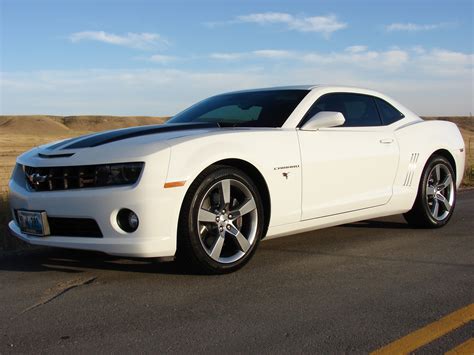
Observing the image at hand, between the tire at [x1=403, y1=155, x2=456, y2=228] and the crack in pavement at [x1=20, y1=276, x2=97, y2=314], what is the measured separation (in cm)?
357

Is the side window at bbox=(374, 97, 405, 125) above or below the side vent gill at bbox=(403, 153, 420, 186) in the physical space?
above

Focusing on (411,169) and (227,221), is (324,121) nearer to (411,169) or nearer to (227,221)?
(227,221)

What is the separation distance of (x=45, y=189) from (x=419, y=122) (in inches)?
161

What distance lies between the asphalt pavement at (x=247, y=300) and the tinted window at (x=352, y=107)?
124 cm

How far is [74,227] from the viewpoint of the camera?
410 centimetres

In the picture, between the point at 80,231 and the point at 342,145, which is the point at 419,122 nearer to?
the point at 342,145

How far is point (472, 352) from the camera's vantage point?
111 inches

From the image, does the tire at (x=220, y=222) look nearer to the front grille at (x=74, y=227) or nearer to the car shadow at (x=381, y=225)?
the front grille at (x=74, y=227)

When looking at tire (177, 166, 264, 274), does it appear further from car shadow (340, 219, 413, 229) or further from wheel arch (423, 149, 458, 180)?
wheel arch (423, 149, 458, 180)

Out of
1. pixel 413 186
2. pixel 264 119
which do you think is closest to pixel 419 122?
pixel 413 186

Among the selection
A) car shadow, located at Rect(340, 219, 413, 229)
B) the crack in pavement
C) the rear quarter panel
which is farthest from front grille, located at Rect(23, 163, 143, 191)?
car shadow, located at Rect(340, 219, 413, 229)

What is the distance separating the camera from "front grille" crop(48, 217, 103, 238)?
13.2ft

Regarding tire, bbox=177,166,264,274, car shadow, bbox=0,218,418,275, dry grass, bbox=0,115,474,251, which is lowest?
dry grass, bbox=0,115,474,251

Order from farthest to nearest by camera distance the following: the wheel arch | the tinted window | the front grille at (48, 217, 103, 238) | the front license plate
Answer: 1. the wheel arch
2. the tinted window
3. the front license plate
4. the front grille at (48, 217, 103, 238)
